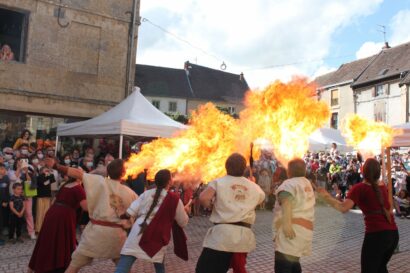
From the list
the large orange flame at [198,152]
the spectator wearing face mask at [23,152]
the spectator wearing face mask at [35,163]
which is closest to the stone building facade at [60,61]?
the spectator wearing face mask at [23,152]

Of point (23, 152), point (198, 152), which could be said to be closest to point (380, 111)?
point (198, 152)

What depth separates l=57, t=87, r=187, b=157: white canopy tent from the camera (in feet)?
32.2

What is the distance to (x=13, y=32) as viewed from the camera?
14453 mm

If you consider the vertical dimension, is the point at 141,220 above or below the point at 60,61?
below

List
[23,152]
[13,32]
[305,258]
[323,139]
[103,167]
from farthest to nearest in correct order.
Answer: [323,139], [13,32], [23,152], [103,167], [305,258]

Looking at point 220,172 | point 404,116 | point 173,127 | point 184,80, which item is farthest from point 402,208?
point 184,80

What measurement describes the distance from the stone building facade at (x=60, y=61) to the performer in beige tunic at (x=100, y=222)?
1060 centimetres

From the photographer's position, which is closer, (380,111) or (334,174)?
(334,174)

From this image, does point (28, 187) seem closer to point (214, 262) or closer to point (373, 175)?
point (214, 262)

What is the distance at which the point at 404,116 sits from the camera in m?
28.2

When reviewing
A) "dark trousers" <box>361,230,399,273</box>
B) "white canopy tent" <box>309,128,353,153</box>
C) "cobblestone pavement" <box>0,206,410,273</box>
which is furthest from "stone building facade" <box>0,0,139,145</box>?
"dark trousers" <box>361,230,399,273</box>

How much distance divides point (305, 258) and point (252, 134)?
96.0 inches

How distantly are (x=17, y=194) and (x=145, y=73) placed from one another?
3836 centimetres

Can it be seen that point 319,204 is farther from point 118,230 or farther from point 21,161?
point 118,230
